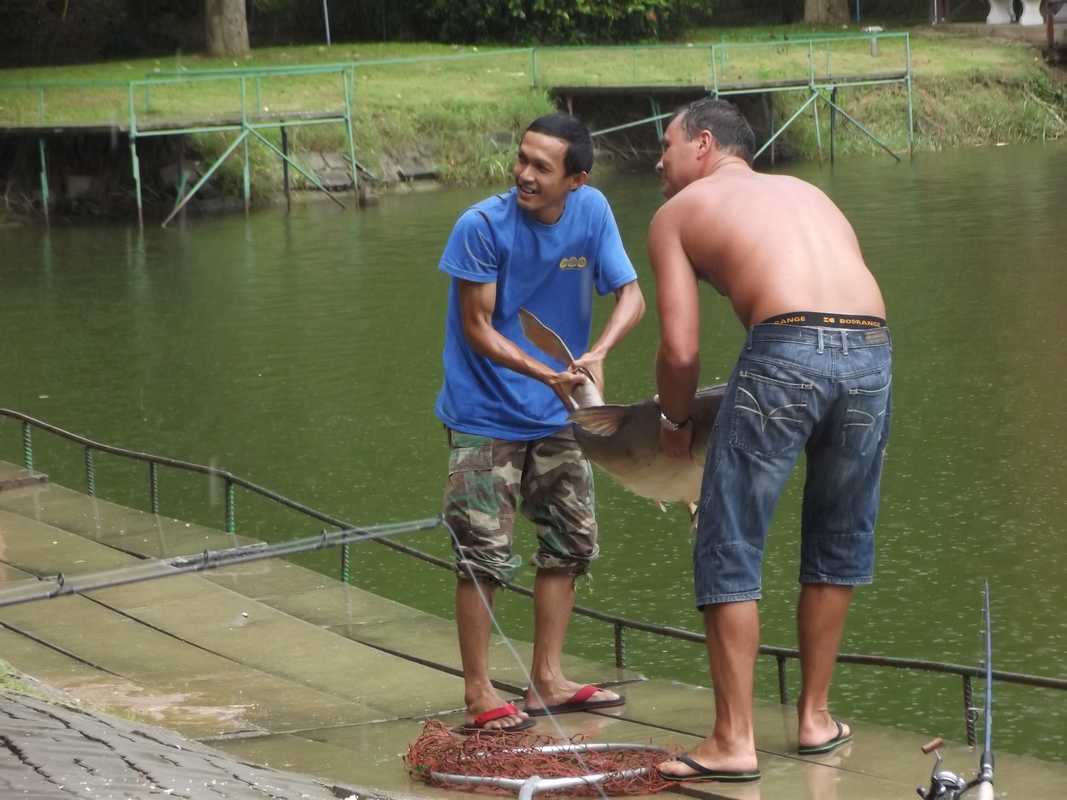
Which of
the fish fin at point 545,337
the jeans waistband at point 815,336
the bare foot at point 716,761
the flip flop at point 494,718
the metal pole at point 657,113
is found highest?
the jeans waistband at point 815,336

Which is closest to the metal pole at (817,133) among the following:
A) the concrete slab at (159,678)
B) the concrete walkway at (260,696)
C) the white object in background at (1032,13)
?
the white object in background at (1032,13)

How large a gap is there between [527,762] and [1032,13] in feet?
124

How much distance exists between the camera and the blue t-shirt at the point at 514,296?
5.46 meters

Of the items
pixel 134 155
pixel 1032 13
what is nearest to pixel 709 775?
pixel 134 155

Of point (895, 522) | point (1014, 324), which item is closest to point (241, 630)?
point (895, 522)

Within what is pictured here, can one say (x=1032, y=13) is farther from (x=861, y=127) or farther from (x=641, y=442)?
(x=641, y=442)

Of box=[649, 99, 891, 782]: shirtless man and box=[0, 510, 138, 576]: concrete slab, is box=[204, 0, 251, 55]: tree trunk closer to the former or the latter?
box=[0, 510, 138, 576]: concrete slab

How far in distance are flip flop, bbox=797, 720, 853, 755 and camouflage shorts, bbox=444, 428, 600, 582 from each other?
98 centimetres

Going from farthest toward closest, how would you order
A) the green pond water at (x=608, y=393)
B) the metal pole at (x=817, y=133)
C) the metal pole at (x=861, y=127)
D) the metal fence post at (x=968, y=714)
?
the metal pole at (x=861, y=127) → the metal pole at (x=817, y=133) → the green pond water at (x=608, y=393) → the metal fence post at (x=968, y=714)

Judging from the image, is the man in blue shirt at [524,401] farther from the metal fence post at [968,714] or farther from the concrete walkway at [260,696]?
the metal fence post at [968,714]

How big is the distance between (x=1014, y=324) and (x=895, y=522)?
676cm

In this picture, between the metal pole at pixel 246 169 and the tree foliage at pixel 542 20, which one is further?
the tree foliage at pixel 542 20

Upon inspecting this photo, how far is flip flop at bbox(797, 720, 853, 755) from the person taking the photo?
4953 millimetres

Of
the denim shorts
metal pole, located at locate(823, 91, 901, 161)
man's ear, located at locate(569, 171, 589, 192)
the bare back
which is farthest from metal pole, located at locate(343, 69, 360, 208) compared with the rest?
the denim shorts
